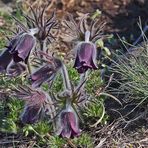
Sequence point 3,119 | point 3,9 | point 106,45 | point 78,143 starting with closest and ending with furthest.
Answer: point 78,143
point 3,119
point 106,45
point 3,9

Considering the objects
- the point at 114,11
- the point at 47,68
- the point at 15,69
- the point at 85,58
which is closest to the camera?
the point at 85,58

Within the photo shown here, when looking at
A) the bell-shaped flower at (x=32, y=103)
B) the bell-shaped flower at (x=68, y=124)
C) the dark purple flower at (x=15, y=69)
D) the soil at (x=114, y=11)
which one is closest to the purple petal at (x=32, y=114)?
the bell-shaped flower at (x=32, y=103)

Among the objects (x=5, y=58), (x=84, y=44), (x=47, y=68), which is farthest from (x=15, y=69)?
(x=84, y=44)

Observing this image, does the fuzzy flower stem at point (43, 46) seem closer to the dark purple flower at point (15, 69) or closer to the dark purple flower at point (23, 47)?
the dark purple flower at point (23, 47)

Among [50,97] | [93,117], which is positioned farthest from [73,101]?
[93,117]

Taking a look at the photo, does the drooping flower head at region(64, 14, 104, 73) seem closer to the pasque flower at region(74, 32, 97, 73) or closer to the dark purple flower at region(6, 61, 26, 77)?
the pasque flower at region(74, 32, 97, 73)

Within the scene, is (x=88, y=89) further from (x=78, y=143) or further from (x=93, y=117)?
(x=78, y=143)

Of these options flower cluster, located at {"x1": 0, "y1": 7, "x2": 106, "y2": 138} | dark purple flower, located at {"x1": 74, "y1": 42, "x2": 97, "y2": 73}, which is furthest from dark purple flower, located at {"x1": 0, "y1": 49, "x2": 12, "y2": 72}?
dark purple flower, located at {"x1": 74, "y1": 42, "x2": 97, "y2": 73}

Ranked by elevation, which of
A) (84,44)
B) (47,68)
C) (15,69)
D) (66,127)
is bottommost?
(66,127)

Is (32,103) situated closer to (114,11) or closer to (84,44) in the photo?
(84,44)
